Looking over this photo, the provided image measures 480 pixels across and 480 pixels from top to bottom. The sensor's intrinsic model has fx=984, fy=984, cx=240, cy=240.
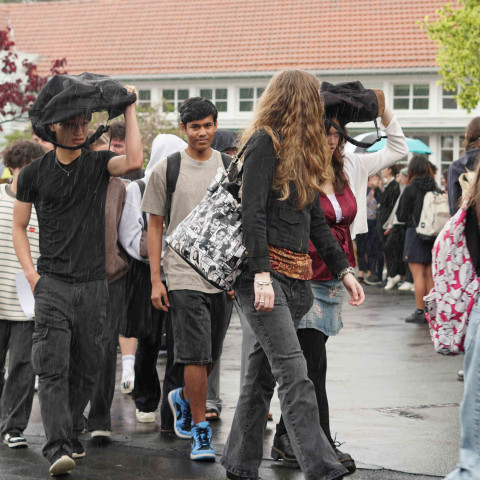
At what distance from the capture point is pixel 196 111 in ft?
20.1

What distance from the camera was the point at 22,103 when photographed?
18719 millimetres

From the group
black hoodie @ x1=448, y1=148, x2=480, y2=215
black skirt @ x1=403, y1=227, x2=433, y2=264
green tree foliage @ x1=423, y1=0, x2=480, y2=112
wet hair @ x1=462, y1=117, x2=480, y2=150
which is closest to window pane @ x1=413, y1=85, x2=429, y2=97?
green tree foliage @ x1=423, y1=0, x2=480, y2=112

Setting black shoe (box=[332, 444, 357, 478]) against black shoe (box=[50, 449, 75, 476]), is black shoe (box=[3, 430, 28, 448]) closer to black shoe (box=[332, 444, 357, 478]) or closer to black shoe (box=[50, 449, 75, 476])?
black shoe (box=[50, 449, 75, 476])

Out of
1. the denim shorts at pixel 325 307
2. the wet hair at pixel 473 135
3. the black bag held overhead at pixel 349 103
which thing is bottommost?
the denim shorts at pixel 325 307

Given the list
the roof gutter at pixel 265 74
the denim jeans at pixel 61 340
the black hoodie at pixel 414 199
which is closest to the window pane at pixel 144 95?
the roof gutter at pixel 265 74

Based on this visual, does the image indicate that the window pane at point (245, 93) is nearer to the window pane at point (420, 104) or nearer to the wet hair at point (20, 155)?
the window pane at point (420, 104)

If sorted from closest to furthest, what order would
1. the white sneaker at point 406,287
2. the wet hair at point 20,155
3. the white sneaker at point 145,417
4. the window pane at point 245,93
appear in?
the wet hair at point 20,155, the white sneaker at point 145,417, the white sneaker at point 406,287, the window pane at point 245,93

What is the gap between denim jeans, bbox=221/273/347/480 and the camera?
14.9 feet

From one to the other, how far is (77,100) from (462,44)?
68.0 feet

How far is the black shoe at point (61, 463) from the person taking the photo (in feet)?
17.4

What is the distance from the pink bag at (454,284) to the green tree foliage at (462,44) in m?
20.7

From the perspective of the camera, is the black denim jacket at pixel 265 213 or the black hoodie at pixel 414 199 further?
the black hoodie at pixel 414 199

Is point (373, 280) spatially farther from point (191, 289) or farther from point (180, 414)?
point (191, 289)

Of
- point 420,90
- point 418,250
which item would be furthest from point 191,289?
point 420,90
